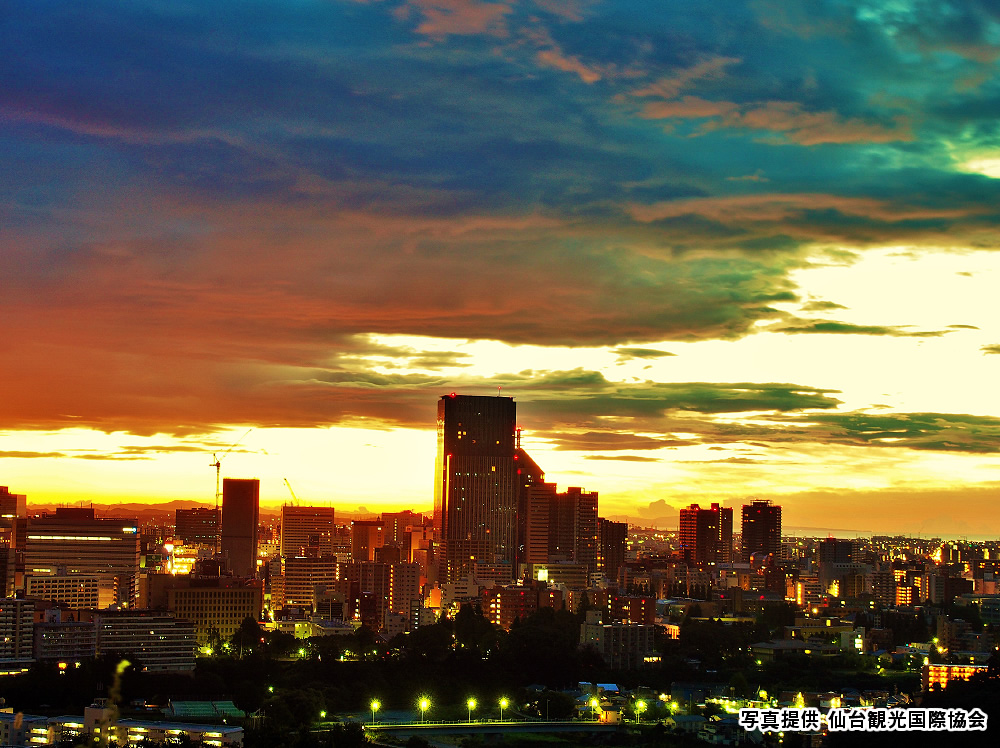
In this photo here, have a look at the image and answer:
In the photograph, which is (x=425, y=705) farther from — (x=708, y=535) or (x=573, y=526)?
(x=708, y=535)

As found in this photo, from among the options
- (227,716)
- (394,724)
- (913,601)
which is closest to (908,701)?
(394,724)

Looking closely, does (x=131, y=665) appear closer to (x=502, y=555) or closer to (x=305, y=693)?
(x=305, y=693)

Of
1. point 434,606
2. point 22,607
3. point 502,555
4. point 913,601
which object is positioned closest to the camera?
point 22,607

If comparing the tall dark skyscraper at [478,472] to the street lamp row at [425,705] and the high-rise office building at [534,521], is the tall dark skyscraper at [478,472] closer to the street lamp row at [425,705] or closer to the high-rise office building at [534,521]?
the high-rise office building at [534,521]

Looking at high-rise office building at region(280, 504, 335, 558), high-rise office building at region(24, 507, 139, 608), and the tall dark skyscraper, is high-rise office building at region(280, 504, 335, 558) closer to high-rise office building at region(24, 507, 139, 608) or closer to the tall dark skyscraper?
the tall dark skyscraper

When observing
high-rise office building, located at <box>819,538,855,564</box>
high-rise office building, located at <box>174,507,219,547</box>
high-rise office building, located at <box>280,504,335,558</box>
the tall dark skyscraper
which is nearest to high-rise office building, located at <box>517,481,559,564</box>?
the tall dark skyscraper

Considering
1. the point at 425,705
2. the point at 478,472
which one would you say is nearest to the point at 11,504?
the point at 478,472

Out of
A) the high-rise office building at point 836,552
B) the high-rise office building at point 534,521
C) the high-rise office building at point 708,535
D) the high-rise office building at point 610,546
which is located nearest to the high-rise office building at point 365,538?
the high-rise office building at point 534,521
